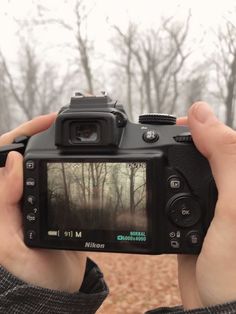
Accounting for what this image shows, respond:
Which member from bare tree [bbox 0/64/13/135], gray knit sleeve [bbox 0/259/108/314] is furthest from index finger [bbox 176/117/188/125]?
bare tree [bbox 0/64/13/135]

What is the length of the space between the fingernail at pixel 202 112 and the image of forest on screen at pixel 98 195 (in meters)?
0.17

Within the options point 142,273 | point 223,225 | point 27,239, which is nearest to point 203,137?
point 223,225

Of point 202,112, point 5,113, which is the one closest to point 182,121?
point 202,112

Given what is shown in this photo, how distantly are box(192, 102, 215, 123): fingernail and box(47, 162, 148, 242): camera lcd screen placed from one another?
17 cm

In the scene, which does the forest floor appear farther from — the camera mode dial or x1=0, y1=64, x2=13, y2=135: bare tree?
x1=0, y1=64, x2=13, y2=135: bare tree

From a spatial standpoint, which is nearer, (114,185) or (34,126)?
(114,185)

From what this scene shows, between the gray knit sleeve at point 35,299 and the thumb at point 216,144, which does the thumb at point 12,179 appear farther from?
the thumb at point 216,144

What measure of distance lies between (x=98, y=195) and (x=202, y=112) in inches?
12.1

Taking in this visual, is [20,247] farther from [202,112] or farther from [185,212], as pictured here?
[202,112]

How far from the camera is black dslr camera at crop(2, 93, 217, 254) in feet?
3.24

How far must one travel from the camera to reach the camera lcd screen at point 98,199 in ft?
3.27

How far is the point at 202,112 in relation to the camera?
2.98ft

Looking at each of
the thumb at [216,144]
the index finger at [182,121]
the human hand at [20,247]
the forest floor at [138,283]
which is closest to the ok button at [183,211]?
the thumb at [216,144]

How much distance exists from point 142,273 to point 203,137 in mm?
4096
